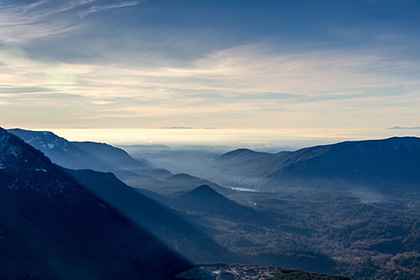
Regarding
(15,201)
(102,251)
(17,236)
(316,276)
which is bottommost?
(316,276)

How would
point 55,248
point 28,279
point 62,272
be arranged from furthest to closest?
point 55,248 → point 62,272 → point 28,279

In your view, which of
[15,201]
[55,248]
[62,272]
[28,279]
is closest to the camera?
[28,279]

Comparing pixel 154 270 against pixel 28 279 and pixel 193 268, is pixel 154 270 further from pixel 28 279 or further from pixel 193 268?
pixel 28 279

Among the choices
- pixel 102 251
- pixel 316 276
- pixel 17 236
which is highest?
pixel 17 236

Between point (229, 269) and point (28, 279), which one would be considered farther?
point (229, 269)

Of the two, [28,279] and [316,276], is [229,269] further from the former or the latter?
[28,279]


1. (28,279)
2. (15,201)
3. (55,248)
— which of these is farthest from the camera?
(15,201)

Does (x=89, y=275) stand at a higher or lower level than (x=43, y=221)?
lower

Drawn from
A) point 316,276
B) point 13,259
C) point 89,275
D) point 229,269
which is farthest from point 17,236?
point 316,276

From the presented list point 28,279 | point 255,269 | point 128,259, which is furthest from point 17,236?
point 255,269
